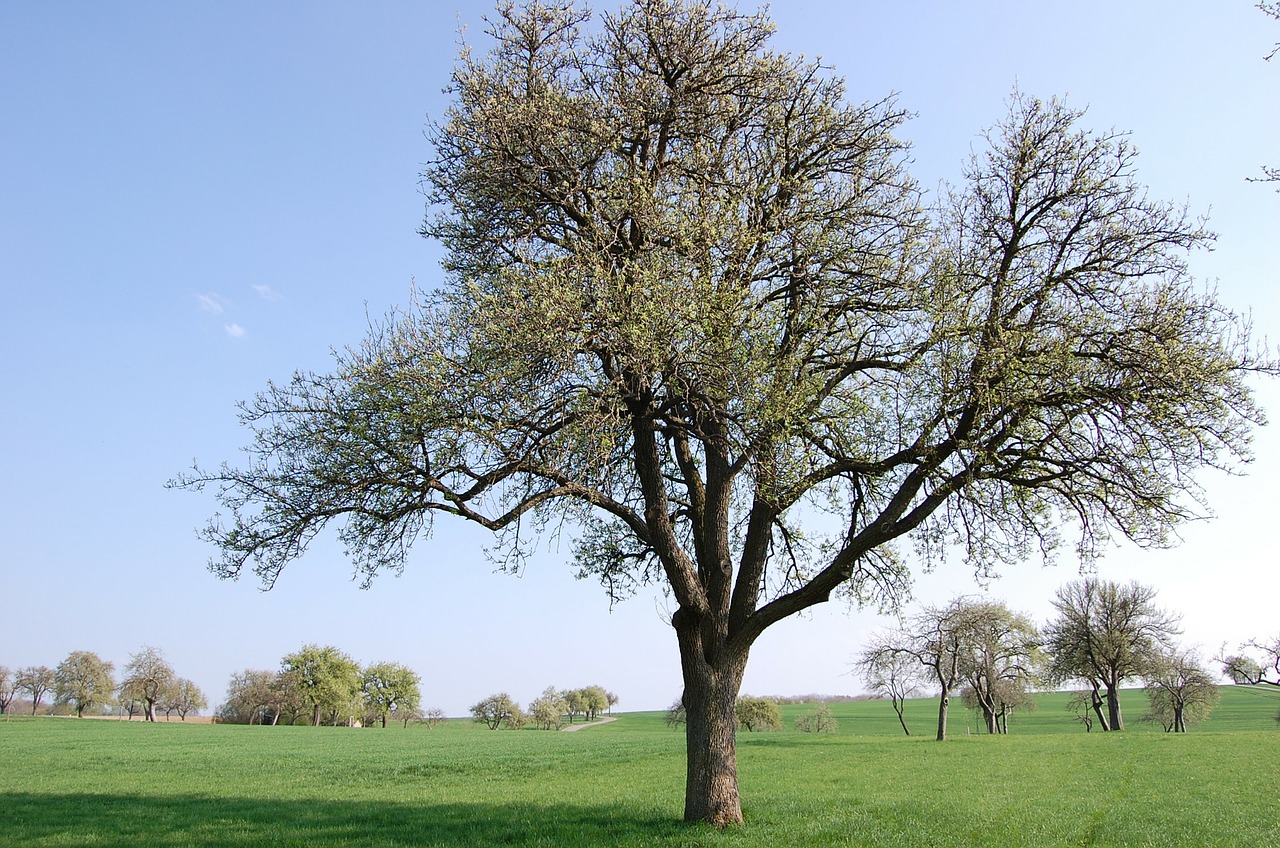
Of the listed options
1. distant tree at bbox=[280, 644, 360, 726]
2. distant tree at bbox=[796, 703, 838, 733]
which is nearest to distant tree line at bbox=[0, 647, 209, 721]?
distant tree at bbox=[280, 644, 360, 726]

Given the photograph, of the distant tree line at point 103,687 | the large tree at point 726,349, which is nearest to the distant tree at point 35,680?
the distant tree line at point 103,687

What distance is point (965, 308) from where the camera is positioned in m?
14.2

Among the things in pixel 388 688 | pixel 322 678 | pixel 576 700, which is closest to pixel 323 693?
pixel 322 678

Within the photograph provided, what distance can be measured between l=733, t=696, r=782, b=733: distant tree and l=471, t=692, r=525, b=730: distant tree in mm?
49701

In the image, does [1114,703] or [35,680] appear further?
[35,680]

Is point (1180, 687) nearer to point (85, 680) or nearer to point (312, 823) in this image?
point (312, 823)

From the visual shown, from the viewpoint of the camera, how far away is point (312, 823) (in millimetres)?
17750

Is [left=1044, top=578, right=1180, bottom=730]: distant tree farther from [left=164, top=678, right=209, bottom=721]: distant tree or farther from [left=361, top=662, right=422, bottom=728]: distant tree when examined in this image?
[left=164, top=678, right=209, bottom=721]: distant tree

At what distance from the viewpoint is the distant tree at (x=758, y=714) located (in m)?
82.7

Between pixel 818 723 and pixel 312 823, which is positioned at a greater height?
pixel 312 823

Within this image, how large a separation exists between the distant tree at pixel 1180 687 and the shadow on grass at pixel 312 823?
61575 millimetres

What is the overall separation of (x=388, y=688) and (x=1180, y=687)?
330 ft

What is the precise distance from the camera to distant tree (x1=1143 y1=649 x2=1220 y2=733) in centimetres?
6188

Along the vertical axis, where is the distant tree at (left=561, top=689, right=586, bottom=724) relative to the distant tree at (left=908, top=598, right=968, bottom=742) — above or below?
below
